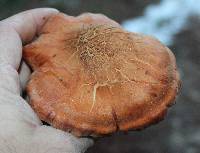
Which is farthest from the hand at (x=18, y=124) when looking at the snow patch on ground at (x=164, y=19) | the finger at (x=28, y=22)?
the snow patch on ground at (x=164, y=19)

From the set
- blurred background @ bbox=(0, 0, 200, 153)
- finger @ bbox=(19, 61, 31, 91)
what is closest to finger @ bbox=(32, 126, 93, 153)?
finger @ bbox=(19, 61, 31, 91)

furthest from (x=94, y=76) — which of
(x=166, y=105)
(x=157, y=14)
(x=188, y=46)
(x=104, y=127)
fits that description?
(x=157, y=14)

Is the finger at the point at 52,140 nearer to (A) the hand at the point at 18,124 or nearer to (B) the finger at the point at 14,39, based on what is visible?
(A) the hand at the point at 18,124

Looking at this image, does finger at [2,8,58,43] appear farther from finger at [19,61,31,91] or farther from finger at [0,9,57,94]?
finger at [19,61,31,91]

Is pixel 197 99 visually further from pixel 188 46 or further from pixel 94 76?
pixel 94 76

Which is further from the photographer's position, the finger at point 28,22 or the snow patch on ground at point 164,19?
the snow patch on ground at point 164,19

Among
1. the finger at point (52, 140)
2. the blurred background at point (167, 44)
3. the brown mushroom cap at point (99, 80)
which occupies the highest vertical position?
the brown mushroom cap at point (99, 80)
